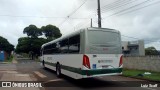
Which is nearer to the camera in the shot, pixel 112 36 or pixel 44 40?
pixel 112 36

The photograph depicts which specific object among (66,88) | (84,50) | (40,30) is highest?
(40,30)

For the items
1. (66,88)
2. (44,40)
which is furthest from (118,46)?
(44,40)

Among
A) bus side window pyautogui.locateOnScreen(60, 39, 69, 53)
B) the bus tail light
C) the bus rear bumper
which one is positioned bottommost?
the bus rear bumper

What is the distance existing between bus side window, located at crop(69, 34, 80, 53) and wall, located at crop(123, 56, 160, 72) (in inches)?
367

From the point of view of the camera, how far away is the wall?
64.2 feet

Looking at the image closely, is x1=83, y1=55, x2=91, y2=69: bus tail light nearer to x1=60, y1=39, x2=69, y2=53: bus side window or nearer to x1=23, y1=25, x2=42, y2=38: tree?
x1=60, y1=39, x2=69, y2=53: bus side window

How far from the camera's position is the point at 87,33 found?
39.2 ft

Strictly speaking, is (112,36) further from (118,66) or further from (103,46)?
(118,66)

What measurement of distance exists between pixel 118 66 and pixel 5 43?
92.0m

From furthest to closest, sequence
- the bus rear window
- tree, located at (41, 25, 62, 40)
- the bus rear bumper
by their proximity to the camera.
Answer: tree, located at (41, 25, 62, 40) → the bus rear window → the bus rear bumper

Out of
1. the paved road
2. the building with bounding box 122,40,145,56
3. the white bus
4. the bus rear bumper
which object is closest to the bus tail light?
the white bus

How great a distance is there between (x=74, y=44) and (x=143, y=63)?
34.8ft

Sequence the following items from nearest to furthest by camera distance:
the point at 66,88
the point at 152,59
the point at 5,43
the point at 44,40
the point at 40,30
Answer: the point at 66,88
the point at 152,59
the point at 44,40
the point at 40,30
the point at 5,43

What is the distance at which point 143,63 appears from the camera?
21.4 metres
